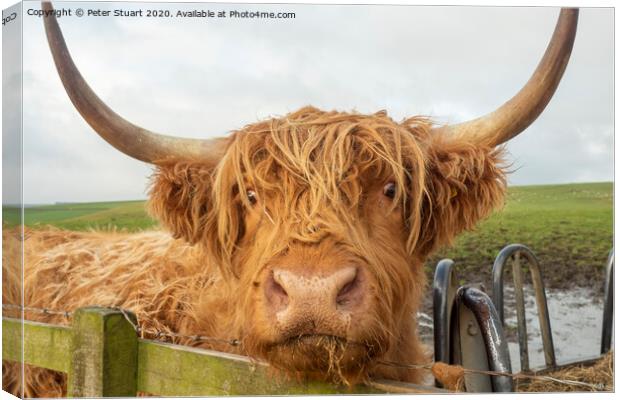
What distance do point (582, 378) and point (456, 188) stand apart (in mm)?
1469

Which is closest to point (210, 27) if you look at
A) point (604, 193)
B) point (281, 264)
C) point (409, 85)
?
point (409, 85)

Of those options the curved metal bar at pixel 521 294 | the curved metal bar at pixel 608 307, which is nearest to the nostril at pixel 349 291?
the curved metal bar at pixel 521 294

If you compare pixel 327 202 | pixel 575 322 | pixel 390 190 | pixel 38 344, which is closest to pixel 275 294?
pixel 327 202

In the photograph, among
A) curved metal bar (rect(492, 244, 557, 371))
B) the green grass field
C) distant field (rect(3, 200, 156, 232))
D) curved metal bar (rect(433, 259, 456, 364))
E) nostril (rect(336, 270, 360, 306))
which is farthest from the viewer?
the green grass field

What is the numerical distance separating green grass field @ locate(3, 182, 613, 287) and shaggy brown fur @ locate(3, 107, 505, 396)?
324 millimetres

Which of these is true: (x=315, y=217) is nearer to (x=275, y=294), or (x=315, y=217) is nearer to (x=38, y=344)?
(x=275, y=294)

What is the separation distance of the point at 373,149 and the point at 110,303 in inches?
71.0

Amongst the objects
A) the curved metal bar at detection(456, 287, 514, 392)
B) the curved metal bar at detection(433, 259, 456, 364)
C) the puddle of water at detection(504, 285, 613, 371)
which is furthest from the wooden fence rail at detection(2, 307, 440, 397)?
the puddle of water at detection(504, 285, 613, 371)

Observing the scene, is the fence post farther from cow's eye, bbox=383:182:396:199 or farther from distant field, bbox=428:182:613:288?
distant field, bbox=428:182:613:288

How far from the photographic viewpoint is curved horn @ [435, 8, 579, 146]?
3.04 meters

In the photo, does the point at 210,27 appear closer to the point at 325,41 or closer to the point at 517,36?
the point at 325,41

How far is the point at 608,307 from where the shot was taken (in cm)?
389

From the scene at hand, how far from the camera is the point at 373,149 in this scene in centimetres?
300

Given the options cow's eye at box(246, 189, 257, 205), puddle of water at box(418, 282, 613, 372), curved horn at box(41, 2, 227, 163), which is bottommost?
puddle of water at box(418, 282, 613, 372)
